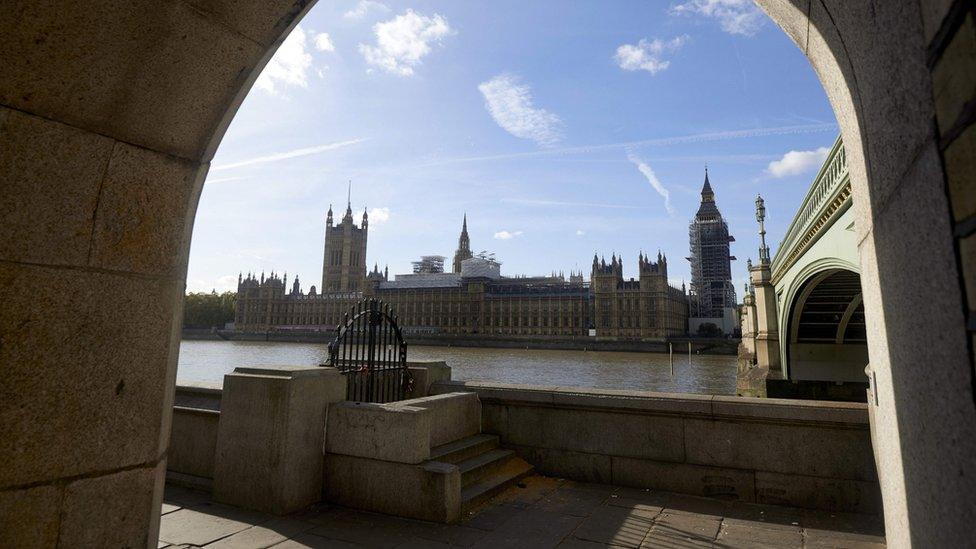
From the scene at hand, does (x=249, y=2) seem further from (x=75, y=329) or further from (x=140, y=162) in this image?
(x=75, y=329)

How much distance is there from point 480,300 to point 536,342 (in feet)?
98.3

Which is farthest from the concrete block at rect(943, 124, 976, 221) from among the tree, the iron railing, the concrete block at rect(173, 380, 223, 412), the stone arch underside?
the tree

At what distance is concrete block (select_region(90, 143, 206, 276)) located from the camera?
222 centimetres

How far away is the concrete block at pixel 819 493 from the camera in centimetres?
493

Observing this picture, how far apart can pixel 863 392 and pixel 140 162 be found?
84.5 feet

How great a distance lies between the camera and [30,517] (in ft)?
6.48

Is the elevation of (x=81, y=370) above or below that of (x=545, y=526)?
above

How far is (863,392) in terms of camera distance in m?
21.0

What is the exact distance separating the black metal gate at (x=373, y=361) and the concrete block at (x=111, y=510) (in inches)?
155

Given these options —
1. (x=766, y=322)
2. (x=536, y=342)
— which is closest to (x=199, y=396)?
(x=766, y=322)

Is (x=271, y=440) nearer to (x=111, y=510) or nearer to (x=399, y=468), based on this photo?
(x=399, y=468)

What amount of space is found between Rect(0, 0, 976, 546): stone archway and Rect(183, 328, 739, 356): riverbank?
74455 mm

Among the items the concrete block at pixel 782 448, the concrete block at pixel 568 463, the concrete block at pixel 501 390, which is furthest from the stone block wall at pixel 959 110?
the concrete block at pixel 501 390

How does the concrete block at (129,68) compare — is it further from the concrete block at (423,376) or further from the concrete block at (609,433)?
the concrete block at (423,376)
